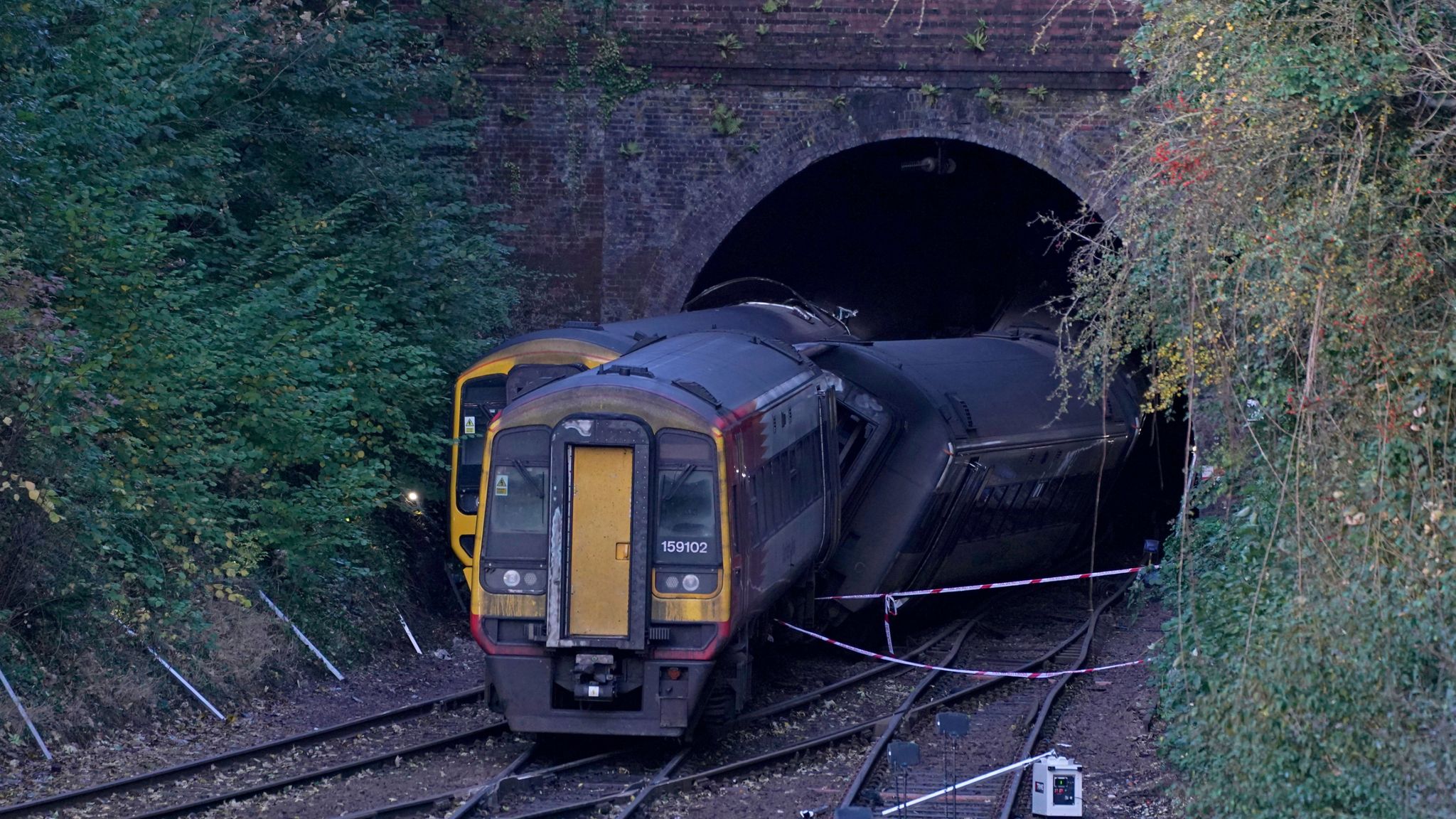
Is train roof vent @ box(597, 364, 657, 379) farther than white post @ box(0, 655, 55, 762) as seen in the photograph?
Yes

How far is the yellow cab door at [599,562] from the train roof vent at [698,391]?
63 centimetres

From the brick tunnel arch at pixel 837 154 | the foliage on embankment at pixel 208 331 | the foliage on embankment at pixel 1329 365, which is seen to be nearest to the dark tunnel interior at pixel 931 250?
the brick tunnel arch at pixel 837 154

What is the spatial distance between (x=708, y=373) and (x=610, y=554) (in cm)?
179

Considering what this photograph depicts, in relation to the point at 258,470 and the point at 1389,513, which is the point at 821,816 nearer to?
the point at 1389,513

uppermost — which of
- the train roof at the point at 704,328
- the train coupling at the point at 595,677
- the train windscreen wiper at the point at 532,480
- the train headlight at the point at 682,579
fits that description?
the train roof at the point at 704,328

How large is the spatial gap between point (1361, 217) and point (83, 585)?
866 cm

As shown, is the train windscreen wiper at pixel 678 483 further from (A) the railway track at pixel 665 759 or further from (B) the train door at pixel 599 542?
(A) the railway track at pixel 665 759

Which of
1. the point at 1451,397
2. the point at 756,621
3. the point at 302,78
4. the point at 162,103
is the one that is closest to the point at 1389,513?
the point at 1451,397

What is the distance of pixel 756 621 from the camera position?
10.7m

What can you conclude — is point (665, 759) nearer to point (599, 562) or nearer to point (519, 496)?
point (599, 562)

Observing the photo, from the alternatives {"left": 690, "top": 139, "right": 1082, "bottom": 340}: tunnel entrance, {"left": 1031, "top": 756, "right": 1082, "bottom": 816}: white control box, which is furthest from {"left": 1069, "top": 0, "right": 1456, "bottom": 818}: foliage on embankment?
{"left": 690, "top": 139, "right": 1082, "bottom": 340}: tunnel entrance

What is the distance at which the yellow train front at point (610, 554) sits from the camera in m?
8.95

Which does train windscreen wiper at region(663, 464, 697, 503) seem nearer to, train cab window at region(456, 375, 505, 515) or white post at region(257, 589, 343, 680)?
train cab window at region(456, 375, 505, 515)

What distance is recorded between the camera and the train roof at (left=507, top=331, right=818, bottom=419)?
926 centimetres
